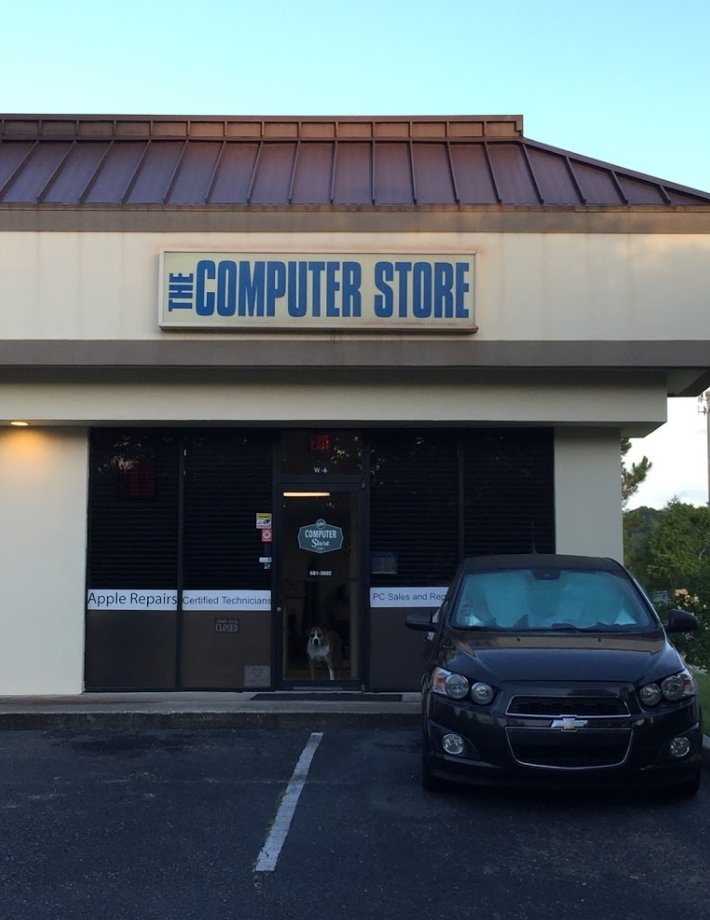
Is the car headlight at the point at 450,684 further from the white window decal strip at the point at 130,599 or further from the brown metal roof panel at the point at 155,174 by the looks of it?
the brown metal roof panel at the point at 155,174

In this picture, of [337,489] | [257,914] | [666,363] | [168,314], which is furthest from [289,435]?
[257,914]

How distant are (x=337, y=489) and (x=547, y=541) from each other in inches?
93.6

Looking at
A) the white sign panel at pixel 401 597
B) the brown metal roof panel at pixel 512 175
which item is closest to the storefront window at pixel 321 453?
the white sign panel at pixel 401 597

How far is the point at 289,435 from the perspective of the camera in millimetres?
11008

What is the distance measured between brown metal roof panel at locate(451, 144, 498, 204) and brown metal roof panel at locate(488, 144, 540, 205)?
0.33ft

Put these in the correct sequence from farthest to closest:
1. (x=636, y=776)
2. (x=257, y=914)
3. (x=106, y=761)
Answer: (x=106, y=761), (x=636, y=776), (x=257, y=914)

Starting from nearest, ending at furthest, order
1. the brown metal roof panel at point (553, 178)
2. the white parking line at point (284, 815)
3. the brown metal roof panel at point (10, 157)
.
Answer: the white parking line at point (284, 815), the brown metal roof panel at point (553, 178), the brown metal roof panel at point (10, 157)

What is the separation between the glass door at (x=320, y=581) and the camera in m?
10.8

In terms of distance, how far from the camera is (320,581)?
10930mm

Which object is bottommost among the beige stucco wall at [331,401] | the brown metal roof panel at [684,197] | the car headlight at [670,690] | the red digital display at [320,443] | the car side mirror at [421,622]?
the car headlight at [670,690]

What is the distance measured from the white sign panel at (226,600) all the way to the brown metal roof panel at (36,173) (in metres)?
4.64

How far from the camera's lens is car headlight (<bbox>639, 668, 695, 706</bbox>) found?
6105mm

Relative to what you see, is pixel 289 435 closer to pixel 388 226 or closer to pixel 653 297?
pixel 388 226

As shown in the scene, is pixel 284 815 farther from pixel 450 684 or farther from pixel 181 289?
pixel 181 289
